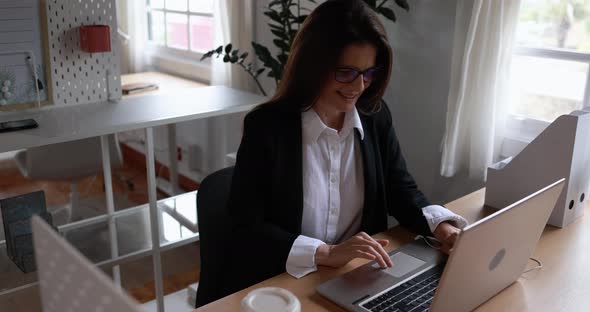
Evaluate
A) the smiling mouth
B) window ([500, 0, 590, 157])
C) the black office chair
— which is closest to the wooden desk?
the black office chair

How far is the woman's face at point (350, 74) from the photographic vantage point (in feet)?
4.45

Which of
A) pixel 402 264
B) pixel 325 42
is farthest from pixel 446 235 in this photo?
pixel 325 42

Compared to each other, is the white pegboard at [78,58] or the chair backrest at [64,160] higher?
the white pegboard at [78,58]

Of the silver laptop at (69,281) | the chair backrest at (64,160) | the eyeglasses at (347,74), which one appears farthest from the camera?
the chair backrest at (64,160)

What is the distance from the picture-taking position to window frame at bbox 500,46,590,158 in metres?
1.99

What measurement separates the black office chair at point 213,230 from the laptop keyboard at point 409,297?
1.45 feet

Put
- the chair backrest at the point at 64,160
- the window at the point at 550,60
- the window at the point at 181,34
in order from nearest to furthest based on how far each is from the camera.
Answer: the window at the point at 550,60, the chair backrest at the point at 64,160, the window at the point at 181,34

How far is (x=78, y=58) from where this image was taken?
2.20m

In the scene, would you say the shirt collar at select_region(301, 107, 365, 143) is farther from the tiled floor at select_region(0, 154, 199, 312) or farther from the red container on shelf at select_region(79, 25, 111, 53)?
the tiled floor at select_region(0, 154, 199, 312)

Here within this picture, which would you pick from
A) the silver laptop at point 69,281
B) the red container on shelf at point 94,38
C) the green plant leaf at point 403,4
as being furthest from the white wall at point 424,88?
the silver laptop at point 69,281

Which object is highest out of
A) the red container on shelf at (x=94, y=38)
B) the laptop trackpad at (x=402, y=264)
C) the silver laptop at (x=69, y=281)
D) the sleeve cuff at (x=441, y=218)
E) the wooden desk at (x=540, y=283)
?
the red container on shelf at (x=94, y=38)

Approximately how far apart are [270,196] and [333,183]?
178mm

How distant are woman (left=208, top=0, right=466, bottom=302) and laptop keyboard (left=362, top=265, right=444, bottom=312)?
2.8 inches

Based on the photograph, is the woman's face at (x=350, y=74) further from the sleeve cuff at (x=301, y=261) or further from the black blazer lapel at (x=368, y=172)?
the sleeve cuff at (x=301, y=261)
